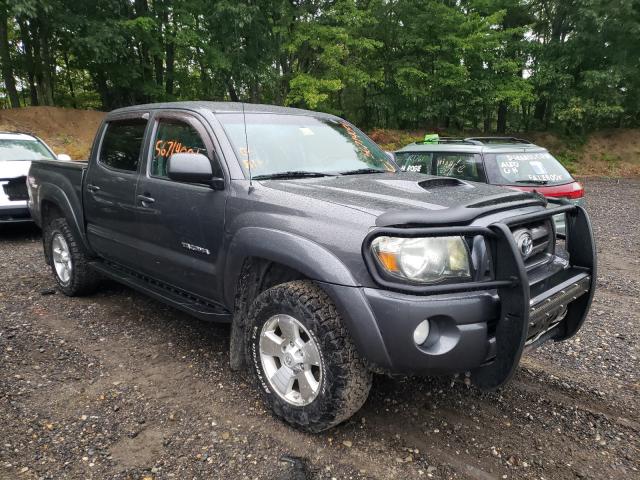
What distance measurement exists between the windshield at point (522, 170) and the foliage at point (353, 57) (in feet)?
45.1

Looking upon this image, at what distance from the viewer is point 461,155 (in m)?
6.94

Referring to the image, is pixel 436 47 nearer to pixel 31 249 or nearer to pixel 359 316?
pixel 31 249

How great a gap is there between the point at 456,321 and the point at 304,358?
86 cm

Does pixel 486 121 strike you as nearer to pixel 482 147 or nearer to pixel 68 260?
pixel 482 147

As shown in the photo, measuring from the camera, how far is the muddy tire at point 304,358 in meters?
2.43

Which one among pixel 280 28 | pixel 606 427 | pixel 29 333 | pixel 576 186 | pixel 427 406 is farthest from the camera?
pixel 280 28

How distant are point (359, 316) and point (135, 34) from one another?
18907 mm

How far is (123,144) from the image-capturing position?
4113 millimetres

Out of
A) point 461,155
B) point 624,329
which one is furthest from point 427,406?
point 461,155

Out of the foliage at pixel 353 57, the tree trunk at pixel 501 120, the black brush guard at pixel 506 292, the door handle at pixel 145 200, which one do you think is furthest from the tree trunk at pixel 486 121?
the black brush guard at pixel 506 292

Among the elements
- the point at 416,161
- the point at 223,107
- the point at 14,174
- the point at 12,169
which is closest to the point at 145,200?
the point at 223,107

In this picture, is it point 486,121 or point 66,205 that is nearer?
point 66,205

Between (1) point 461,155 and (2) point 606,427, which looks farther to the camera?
(1) point 461,155

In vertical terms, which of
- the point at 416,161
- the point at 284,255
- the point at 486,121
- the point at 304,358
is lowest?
the point at 304,358
